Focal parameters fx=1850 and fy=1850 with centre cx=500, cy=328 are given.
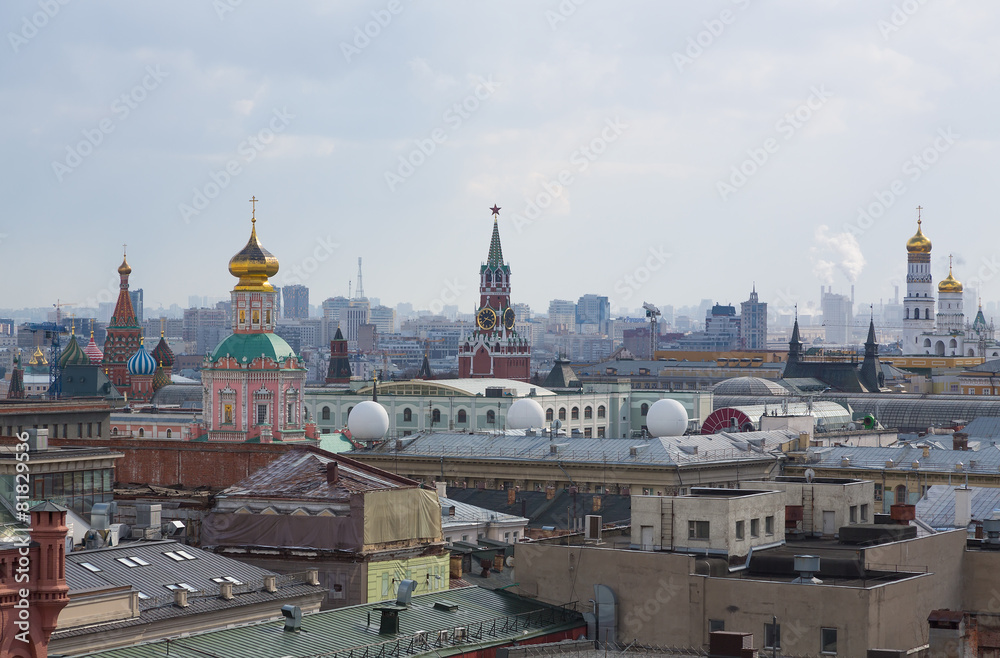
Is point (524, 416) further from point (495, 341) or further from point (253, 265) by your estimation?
point (495, 341)

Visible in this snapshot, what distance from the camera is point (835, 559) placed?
38.8 metres

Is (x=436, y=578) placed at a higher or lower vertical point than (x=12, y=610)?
lower

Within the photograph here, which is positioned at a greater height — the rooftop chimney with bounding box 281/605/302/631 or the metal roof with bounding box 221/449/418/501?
the metal roof with bounding box 221/449/418/501

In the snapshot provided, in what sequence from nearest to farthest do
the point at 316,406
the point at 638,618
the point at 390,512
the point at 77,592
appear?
1. the point at 77,592
2. the point at 638,618
3. the point at 390,512
4. the point at 316,406

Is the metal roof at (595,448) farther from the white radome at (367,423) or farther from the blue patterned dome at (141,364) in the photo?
the blue patterned dome at (141,364)

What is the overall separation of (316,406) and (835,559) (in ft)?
300

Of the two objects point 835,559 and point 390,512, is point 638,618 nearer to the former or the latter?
point 835,559

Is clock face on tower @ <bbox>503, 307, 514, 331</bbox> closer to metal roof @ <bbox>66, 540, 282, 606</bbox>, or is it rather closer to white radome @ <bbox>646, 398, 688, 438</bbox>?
white radome @ <bbox>646, 398, 688, 438</bbox>

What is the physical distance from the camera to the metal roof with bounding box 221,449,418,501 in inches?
1886

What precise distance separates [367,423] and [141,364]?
3354 inches

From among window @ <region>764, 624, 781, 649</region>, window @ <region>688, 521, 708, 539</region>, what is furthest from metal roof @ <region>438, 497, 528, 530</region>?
window @ <region>764, 624, 781, 649</region>

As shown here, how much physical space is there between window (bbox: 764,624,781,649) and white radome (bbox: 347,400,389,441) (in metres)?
57.9

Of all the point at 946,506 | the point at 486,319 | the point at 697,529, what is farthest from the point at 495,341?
the point at 697,529

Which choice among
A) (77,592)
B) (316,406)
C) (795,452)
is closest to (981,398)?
(316,406)
